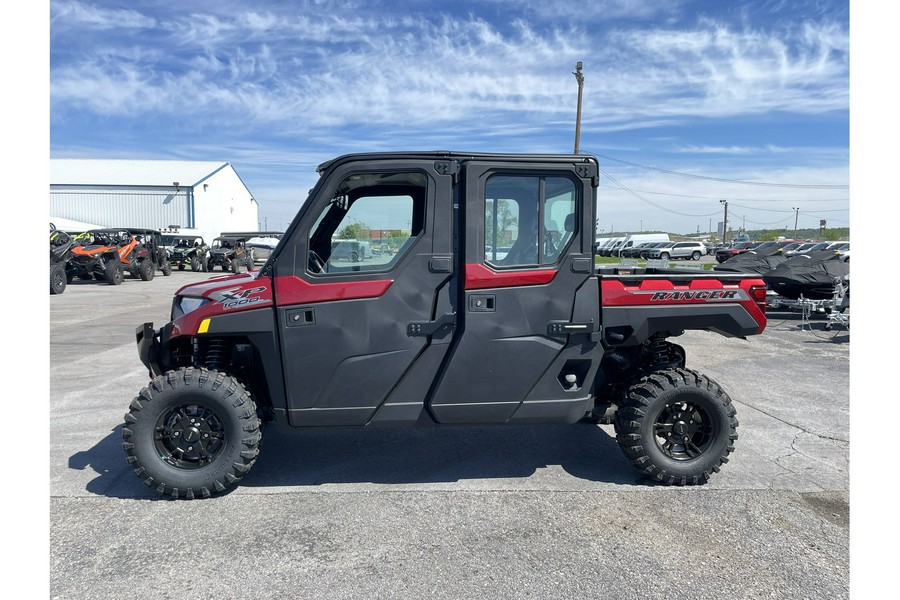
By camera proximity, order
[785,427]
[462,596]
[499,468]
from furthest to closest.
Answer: [785,427]
[499,468]
[462,596]

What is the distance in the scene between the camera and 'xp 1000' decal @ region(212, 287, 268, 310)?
13.5 feet

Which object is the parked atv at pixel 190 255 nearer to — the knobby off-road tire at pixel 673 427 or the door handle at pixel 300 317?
the door handle at pixel 300 317

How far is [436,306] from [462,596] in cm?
177

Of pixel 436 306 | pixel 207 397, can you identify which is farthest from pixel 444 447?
pixel 207 397

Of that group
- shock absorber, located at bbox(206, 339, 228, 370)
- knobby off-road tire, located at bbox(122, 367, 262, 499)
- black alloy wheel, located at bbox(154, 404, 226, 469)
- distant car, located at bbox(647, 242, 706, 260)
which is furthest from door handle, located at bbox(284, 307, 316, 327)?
distant car, located at bbox(647, 242, 706, 260)

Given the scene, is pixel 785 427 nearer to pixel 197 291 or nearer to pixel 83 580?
pixel 197 291

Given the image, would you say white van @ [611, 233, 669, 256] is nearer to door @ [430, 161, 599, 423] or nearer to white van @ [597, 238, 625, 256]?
white van @ [597, 238, 625, 256]

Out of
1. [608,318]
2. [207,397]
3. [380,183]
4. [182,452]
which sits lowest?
[182,452]

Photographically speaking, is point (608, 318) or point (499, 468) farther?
point (499, 468)

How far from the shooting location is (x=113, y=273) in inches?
846

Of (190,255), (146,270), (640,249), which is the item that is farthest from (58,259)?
(640,249)

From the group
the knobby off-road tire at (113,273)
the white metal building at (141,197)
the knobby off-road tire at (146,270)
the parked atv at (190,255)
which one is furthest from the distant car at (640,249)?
the knobby off-road tire at (113,273)

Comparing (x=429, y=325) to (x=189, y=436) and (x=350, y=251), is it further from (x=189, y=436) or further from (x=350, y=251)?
(x=189, y=436)

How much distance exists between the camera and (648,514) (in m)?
3.99
